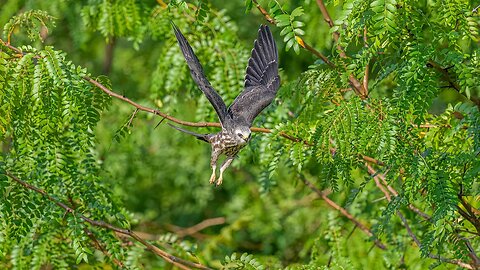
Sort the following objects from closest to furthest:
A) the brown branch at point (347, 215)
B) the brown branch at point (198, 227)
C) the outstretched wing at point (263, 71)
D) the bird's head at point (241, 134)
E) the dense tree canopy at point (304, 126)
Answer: the dense tree canopy at point (304, 126) → the bird's head at point (241, 134) → the outstretched wing at point (263, 71) → the brown branch at point (347, 215) → the brown branch at point (198, 227)

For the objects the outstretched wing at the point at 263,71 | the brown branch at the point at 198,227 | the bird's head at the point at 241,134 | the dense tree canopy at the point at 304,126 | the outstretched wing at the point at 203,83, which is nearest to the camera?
the dense tree canopy at the point at 304,126

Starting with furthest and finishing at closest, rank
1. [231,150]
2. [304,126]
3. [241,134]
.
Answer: [304,126] → [231,150] → [241,134]

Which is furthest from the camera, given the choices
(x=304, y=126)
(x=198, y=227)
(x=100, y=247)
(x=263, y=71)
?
(x=198, y=227)

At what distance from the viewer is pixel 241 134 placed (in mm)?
3838

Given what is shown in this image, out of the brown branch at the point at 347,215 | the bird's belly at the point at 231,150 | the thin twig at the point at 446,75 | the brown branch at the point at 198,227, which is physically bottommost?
the brown branch at the point at 198,227

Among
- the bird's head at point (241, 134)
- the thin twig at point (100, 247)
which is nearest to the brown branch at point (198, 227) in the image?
the thin twig at point (100, 247)

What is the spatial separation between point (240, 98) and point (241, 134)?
0.42 metres

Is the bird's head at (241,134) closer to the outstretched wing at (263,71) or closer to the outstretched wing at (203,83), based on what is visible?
the outstretched wing at (203,83)

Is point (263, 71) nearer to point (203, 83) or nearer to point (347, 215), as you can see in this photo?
point (203, 83)

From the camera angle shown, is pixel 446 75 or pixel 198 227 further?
pixel 198 227

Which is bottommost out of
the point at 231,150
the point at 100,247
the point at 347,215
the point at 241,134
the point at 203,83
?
the point at 347,215

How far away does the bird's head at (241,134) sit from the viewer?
384 cm

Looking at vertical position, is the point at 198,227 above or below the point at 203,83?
below

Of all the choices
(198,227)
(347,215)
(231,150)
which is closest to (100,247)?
(231,150)
